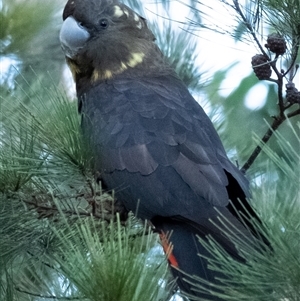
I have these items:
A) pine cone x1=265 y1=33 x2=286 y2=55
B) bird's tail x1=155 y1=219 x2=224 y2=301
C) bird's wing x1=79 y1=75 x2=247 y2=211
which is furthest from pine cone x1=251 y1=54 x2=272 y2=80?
bird's tail x1=155 y1=219 x2=224 y2=301

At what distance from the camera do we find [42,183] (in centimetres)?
151

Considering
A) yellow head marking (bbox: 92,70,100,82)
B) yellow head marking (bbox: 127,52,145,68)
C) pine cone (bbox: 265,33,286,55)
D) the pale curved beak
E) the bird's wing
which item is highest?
pine cone (bbox: 265,33,286,55)

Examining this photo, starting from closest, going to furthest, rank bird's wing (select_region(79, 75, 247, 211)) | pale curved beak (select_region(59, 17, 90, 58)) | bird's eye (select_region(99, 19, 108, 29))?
bird's wing (select_region(79, 75, 247, 211)) → pale curved beak (select_region(59, 17, 90, 58)) → bird's eye (select_region(99, 19, 108, 29))

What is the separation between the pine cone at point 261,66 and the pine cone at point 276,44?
33mm

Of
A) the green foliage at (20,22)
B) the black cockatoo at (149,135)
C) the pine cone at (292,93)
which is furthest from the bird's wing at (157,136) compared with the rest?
the green foliage at (20,22)

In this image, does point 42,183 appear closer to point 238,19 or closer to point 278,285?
point 238,19

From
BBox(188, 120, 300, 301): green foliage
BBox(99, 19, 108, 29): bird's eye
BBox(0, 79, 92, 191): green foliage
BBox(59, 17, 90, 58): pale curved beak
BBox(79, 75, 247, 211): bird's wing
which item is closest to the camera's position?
BBox(188, 120, 300, 301): green foliage

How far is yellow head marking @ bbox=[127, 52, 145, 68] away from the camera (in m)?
2.14

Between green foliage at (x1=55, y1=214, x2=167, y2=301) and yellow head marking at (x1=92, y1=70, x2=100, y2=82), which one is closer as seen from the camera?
green foliage at (x1=55, y1=214, x2=167, y2=301)

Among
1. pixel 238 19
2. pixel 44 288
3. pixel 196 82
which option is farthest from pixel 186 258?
pixel 196 82

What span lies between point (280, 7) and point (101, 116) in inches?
24.6

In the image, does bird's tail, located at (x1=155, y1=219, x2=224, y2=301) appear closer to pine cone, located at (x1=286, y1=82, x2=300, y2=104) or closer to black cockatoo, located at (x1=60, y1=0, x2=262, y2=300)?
black cockatoo, located at (x1=60, y1=0, x2=262, y2=300)

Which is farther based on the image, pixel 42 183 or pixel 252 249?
pixel 42 183

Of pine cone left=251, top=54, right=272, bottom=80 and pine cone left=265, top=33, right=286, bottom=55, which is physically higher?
pine cone left=265, top=33, right=286, bottom=55
